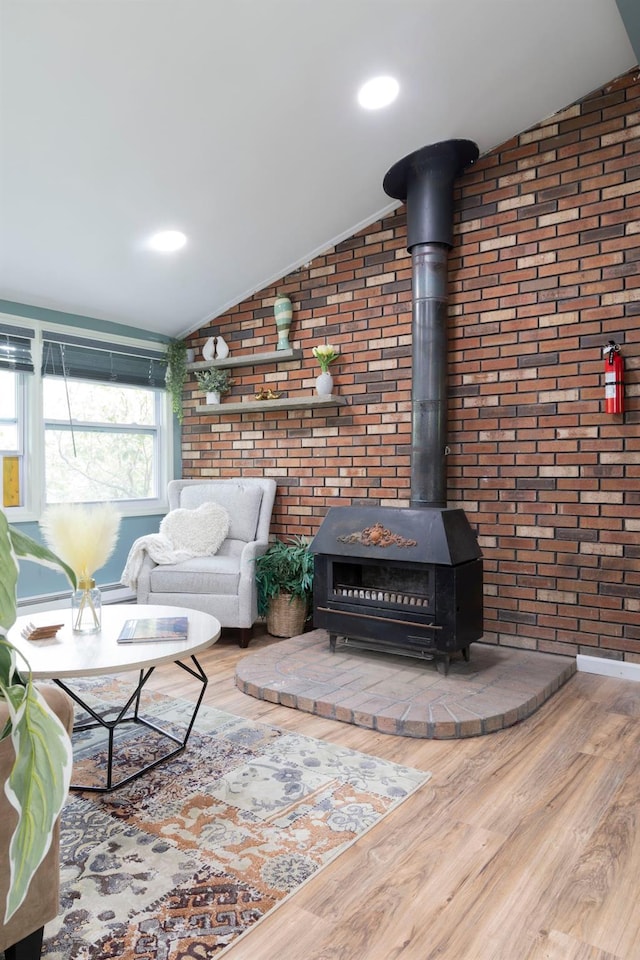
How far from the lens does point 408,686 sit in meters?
2.89

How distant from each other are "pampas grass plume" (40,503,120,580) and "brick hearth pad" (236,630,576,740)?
1047 millimetres

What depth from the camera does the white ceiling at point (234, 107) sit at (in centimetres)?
245

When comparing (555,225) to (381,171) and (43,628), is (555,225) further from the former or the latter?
(43,628)

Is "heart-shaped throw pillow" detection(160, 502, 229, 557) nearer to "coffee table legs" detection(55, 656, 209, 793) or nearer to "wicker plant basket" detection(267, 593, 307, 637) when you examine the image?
"wicker plant basket" detection(267, 593, 307, 637)

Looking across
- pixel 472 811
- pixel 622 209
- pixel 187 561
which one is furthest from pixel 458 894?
pixel 622 209

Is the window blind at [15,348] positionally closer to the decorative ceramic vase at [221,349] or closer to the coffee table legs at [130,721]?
the decorative ceramic vase at [221,349]

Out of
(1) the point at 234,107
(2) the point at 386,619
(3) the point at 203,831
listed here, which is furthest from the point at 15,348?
(3) the point at 203,831

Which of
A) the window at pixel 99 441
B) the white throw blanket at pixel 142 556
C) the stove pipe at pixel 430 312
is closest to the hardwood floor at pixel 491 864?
the stove pipe at pixel 430 312

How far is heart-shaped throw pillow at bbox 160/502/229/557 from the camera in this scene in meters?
4.15

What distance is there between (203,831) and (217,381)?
3391mm

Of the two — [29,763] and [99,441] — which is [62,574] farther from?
[29,763]

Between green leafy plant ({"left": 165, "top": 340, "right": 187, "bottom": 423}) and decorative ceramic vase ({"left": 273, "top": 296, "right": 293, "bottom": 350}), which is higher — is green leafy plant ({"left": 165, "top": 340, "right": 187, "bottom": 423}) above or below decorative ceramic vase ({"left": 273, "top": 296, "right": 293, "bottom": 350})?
below

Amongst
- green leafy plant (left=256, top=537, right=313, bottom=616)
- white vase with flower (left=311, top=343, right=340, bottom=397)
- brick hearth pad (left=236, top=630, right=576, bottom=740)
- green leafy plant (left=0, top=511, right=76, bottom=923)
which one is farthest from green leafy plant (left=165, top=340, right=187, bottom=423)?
green leafy plant (left=0, top=511, right=76, bottom=923)

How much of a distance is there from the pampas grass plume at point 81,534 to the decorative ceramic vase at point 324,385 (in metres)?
2.07
